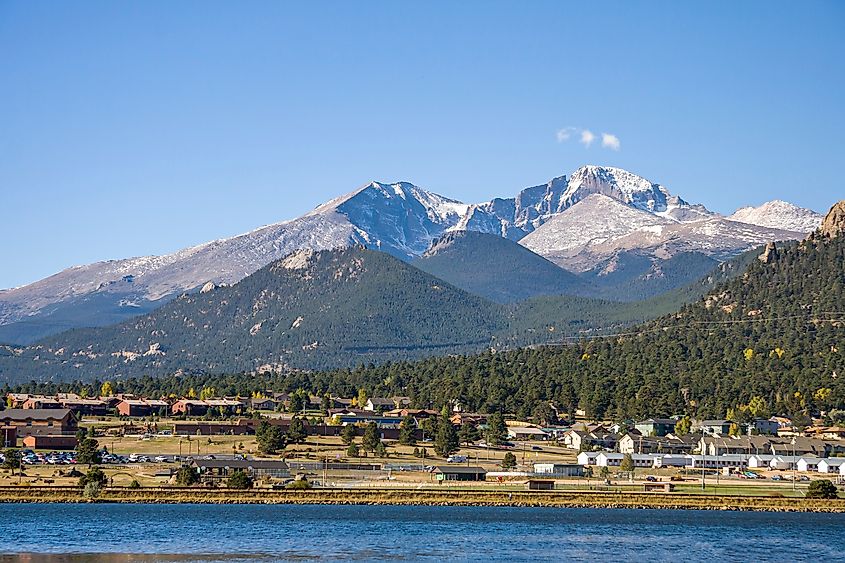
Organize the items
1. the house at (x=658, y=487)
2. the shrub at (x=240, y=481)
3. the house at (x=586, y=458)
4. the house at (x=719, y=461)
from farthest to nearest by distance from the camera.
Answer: the house at (x=719, y=461), the house at (x=586, y=458), the house at (x=658, y=487), the shrub at (x=240, y=481)

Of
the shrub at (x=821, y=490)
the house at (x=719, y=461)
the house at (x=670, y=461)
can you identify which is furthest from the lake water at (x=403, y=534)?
the house at (x=719, y=461)

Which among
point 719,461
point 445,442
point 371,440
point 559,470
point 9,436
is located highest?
point 9,436

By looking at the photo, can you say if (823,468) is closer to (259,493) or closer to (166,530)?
(259,493)

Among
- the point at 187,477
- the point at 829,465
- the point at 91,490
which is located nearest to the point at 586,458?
the point at 829,465

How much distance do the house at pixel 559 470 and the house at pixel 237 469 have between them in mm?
32709

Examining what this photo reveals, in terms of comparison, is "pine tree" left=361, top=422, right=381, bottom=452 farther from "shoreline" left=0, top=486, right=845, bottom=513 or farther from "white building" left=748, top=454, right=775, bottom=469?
"white building" left=748, top=454, right=775, bottom=469

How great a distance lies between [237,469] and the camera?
161375mm

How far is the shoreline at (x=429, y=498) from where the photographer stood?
14388 cm

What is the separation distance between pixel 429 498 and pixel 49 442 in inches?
2511

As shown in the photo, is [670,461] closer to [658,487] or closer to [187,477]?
[658,487]

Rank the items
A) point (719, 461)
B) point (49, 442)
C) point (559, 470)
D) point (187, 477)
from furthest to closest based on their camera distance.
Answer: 1. point (719, 461)
2. point (49, 442)
3. point (559, 470)
4. point (187, 477)

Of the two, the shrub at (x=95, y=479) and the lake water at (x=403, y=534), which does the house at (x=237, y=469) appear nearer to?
the shrub at (x=95, y=479)

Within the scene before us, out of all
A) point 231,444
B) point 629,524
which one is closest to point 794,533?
point 629,524

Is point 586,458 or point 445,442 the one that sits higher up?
point 445,442
